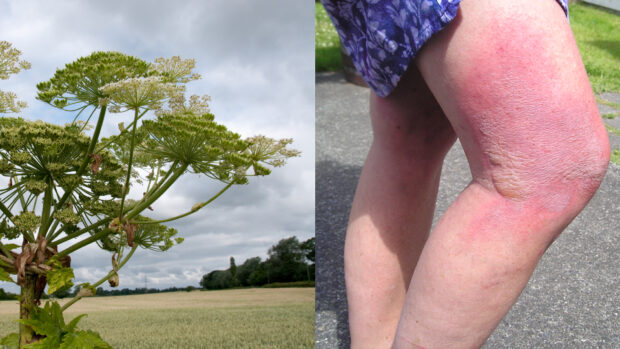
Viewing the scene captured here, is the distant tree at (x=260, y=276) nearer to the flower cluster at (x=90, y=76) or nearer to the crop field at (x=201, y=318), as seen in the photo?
the crop field at (x=201, y=318)

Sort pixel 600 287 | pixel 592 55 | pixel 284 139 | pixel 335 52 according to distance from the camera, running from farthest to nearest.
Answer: pixel 335 52 → pixel 592 55 → pixel 600 287 → pixel 284 139

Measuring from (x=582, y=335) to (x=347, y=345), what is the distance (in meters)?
0.64

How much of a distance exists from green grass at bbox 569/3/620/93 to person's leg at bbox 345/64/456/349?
3543 mm

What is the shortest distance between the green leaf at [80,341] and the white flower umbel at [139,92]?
0.40m

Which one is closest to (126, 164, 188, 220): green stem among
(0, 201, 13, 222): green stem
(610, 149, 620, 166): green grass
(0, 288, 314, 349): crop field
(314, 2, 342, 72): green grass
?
(0, 201, 13, 222): green stem

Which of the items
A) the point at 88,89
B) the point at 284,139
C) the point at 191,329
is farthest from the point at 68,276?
the point at 191,329

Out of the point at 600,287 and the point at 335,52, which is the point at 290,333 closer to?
the point at 600,287

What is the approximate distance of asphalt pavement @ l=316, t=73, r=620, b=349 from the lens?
1.49 metres

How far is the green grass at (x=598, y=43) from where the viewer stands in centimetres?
416

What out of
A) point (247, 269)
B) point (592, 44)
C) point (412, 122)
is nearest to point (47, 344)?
point (412, 122)

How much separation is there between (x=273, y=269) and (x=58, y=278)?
1079 mm

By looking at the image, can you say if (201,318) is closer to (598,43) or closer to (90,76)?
(90,76)

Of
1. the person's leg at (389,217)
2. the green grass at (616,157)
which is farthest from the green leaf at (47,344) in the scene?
the green grass at (616,157)

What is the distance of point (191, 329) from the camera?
1.78 m
